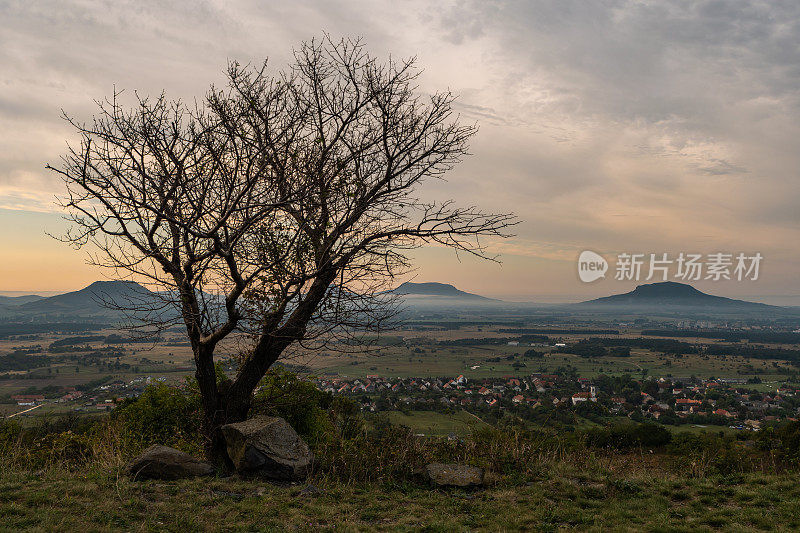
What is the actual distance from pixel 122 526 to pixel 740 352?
13435 centimetres

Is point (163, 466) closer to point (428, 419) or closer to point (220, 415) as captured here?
point (220, 415)

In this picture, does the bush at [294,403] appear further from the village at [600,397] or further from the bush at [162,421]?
the village at [600,397]

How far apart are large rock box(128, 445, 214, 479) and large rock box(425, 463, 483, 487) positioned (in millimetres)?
4434

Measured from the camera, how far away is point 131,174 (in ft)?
26.4

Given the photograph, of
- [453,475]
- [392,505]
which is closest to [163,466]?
[392,505]

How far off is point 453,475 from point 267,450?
368 cm

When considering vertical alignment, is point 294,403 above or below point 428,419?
above

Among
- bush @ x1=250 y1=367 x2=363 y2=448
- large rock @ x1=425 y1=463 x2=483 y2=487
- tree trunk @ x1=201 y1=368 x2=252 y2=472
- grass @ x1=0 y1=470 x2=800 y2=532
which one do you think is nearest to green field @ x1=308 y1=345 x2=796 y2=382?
bush @ x1=250 y1=367 x2=363 y2=448

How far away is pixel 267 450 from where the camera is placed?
7941 millimetres

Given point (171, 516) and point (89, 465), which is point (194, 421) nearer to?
point (89, 465)

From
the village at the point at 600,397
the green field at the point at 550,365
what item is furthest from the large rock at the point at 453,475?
the green field at the point at 550,365

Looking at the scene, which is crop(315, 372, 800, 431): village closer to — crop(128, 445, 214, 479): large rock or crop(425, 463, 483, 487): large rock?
crop(128, 445, 214, 479): large rock

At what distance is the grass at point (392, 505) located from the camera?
227 inches

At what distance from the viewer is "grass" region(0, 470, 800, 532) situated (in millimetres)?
5770
